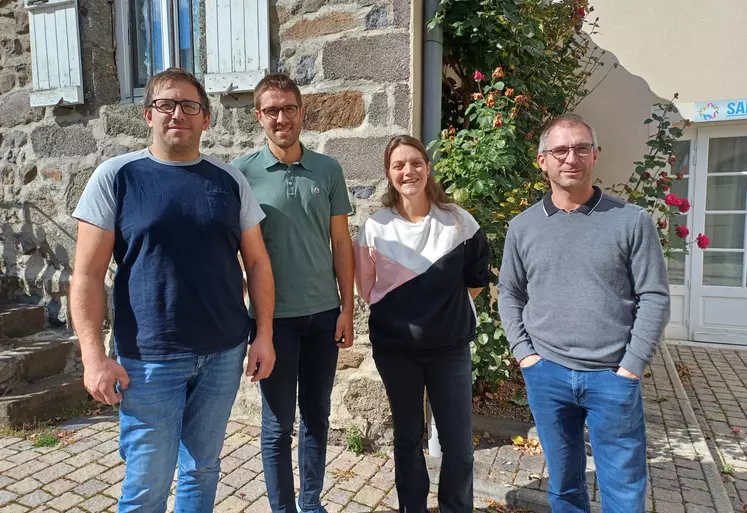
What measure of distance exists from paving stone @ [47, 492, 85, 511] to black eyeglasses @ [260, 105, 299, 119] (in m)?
2.09

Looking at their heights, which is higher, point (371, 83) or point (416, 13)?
point (416, 13)

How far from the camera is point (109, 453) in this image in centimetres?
296

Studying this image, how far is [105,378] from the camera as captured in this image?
1.56m

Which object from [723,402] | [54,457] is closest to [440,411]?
[54,457]

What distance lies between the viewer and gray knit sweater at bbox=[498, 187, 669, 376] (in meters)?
1.59

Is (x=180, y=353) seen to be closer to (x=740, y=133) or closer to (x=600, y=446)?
(x=600, y=446)

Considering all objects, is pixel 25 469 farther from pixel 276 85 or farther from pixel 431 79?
pixel 431 79

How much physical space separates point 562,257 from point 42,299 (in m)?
3.83

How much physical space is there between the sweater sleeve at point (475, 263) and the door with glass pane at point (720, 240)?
14.8 ft

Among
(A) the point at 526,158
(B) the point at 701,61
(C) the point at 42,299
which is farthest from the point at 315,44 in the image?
(B) the point at 701,61

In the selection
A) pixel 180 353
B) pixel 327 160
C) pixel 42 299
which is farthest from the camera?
pixel 42 299

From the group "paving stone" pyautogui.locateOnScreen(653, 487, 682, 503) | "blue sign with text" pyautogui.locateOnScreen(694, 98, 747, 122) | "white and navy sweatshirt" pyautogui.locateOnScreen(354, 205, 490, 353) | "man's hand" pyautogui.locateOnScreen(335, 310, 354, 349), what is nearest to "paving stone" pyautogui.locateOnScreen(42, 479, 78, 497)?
"man's hand" pyautogui.locateOnScreen(335, 310, 354, 349)

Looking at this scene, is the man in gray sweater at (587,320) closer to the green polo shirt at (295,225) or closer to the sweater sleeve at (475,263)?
the sweater sleeve at (475,263)

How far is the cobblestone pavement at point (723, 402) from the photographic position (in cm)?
285
